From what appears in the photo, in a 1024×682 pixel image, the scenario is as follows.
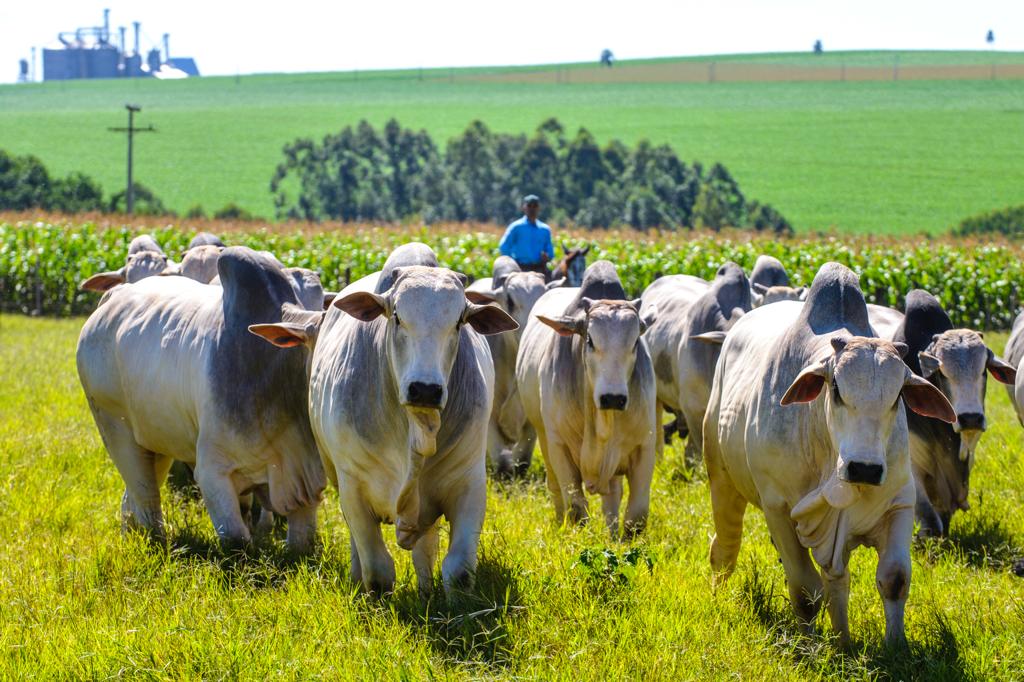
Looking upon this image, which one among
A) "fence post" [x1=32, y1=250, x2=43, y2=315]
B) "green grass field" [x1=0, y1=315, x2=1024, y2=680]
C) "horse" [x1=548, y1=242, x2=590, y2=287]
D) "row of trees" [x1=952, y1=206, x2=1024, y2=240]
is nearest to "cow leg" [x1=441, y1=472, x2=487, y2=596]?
"green grass field" [x1=0, y1=315, x2=1024, y2=680]

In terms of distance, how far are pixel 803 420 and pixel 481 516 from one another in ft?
5.33

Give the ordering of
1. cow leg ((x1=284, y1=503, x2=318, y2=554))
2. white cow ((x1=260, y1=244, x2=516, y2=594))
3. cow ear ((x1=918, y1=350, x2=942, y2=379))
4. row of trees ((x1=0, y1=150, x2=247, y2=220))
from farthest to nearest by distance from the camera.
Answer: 1. row of trees ((x1=0, y1=150, x2=247, y2=220))
2. cow ear ((x1=918, y1=350, x2=942, y2=379))
3. cow leg ((x1=284, y1=503, x2=318, y2=554))
4. white cow ((x1=260, y1=244, x2=516, y2=594))

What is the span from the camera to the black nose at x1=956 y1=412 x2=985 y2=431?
7.17 metres

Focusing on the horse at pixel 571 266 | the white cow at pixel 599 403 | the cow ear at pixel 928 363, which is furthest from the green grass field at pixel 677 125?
the cow ear at pixel 928 363

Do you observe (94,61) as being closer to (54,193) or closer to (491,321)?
(54,193)

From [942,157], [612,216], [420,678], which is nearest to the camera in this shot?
[420,678]

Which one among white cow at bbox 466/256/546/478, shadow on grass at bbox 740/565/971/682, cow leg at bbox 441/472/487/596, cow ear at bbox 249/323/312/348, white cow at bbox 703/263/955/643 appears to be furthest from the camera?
white cow at bbox 466/256/546/478

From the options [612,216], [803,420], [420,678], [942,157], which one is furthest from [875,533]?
[942,157]

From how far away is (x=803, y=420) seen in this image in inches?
219

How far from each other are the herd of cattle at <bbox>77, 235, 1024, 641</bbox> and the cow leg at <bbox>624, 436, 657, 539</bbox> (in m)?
0.02

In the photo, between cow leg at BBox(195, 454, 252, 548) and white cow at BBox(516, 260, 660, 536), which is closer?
cow leg at BBox(195, 454, 252, 548)

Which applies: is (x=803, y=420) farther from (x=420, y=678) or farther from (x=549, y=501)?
(x=549, y=501)

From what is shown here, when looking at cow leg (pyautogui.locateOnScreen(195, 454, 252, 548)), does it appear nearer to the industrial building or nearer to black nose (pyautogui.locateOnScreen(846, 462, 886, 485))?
black nose (pyautogui.locateOnScreen(846, 462, 886, 485))

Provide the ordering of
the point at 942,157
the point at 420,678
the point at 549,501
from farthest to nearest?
1. the point at 942,157
2. the point at 549,501
3. the point at 420,678
